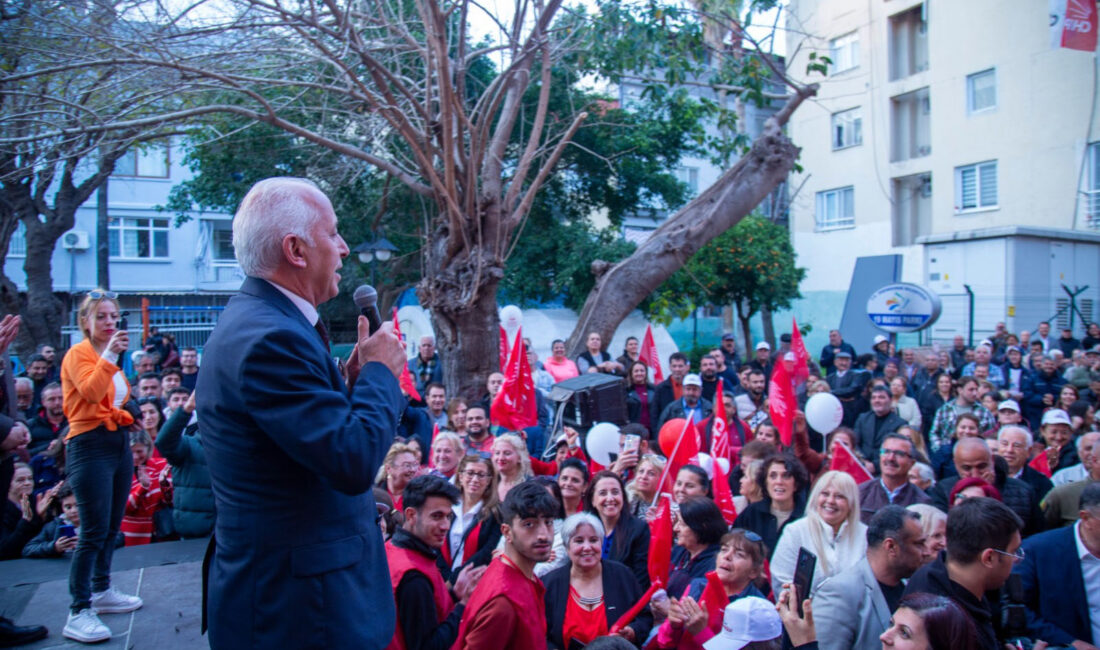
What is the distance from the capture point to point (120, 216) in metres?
25.2

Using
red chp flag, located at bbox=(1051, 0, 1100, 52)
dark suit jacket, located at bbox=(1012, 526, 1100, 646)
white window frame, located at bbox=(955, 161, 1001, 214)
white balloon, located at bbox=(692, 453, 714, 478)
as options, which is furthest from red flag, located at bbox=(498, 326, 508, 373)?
white window frame, located at bbox=(955, 161, 1001, 214)

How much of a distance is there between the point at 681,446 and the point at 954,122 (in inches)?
736

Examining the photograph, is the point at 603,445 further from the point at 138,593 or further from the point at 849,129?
the point at 849,129

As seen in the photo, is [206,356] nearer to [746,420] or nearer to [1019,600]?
[1019,600]

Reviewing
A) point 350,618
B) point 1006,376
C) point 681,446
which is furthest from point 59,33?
point 1006,376

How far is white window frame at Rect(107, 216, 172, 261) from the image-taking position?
2559 cm

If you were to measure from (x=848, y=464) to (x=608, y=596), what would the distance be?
2.64 meters

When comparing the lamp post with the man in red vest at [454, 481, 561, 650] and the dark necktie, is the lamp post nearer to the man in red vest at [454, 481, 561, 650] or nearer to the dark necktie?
the man in red vest at [454, 481, 561, 650]

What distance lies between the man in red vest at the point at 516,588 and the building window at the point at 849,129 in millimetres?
22115

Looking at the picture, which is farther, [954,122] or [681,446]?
[954,122]

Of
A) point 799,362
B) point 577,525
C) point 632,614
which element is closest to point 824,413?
point 799,362

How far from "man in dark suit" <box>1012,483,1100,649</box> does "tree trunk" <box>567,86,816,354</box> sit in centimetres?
673

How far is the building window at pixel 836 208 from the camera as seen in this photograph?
23.4 metres

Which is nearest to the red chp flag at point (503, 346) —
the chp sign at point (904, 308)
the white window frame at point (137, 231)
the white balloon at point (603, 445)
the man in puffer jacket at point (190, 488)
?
the white balloon at point (603, 445)
